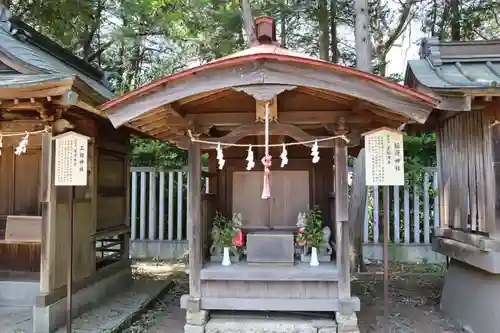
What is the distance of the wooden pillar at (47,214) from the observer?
5.11m

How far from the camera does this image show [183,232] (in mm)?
10711

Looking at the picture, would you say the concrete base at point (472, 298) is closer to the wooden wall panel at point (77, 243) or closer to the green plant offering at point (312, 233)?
the green plant offering at point (312, 233)

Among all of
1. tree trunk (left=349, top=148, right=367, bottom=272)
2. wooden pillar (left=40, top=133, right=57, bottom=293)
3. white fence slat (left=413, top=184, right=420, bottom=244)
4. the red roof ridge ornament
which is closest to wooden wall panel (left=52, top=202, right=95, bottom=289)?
wooden pillar (left=40, top=133, right=57, bottom=293)

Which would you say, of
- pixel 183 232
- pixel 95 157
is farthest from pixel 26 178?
pixel 183 232

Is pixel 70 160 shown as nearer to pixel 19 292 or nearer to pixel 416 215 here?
pixel 19 292

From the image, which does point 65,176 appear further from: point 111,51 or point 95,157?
point 111,51

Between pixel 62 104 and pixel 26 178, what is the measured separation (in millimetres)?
2161

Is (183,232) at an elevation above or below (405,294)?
above

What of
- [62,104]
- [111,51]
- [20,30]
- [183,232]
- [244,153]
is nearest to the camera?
[62,104]

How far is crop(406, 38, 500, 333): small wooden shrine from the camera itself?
4.85m

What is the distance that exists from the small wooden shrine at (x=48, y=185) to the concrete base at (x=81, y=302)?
12 mm

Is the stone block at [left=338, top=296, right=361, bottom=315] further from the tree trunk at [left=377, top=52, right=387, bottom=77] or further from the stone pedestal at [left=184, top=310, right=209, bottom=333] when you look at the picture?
the tree trunk at [left=377, top=52, right=387, bottom=77]

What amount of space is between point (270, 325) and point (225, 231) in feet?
4.53

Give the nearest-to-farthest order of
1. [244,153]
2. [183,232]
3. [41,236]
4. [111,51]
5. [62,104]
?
1. [62,104]
2. [41,236]
3. [244,153]
4. [183,232]
5. [111,51]
